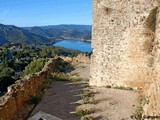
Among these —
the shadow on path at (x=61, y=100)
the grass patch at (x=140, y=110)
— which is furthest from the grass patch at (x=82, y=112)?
the grass patch at (x=140, y=110)

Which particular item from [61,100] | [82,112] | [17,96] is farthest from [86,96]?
[17,96]

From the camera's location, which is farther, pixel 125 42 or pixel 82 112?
pixel 125 42

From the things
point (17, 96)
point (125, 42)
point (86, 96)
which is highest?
point (125, 42)

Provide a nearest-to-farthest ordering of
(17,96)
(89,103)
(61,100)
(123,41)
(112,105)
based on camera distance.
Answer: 1. (17,96)
2. (112,105)
3. (89,103)
4. (61,100)
5. (123,41)

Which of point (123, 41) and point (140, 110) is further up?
point (123, 41)

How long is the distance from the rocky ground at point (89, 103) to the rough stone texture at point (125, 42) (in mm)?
689

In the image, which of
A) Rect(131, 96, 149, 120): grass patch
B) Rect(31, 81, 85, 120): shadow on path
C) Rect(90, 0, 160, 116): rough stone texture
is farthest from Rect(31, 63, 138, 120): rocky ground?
Rect(90, 0, 160, 116): rough stone texture

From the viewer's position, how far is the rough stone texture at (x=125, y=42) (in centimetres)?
1342

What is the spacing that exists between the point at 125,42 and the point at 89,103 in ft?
11.2

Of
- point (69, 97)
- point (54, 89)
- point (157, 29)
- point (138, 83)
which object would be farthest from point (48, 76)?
point (157, 29)

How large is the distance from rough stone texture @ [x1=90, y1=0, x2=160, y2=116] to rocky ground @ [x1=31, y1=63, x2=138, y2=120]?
689 millimetres

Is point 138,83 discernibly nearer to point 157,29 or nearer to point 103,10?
point 157,29

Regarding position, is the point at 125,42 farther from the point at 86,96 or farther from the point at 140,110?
the point at 140,110

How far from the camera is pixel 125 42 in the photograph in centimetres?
1448
